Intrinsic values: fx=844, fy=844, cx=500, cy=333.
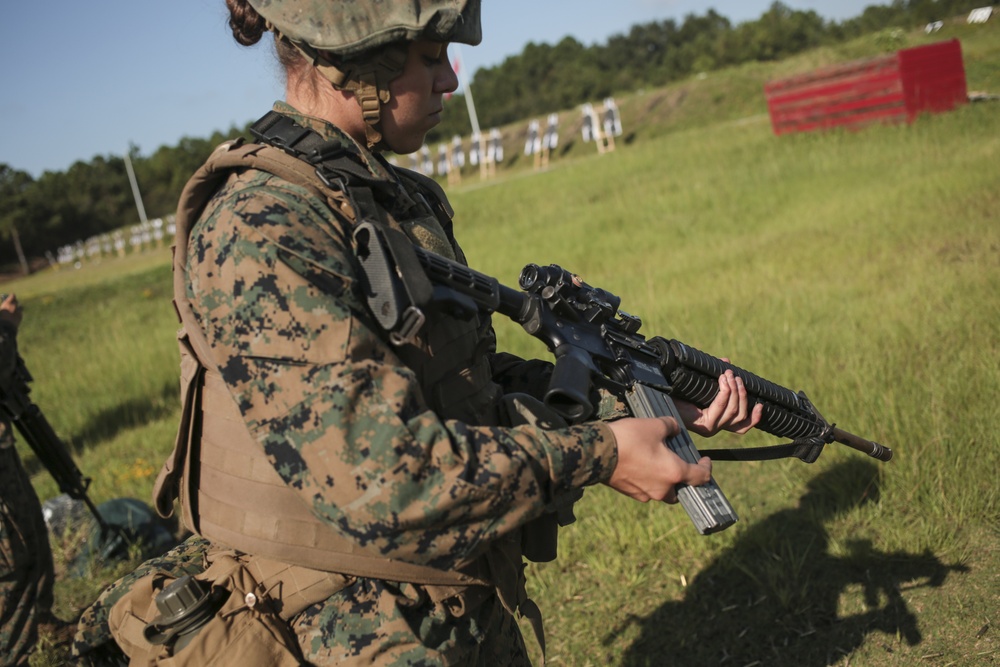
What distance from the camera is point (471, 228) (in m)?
15.2

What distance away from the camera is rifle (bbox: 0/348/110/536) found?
4.33 metres

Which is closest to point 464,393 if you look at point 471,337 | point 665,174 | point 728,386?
point 471,337

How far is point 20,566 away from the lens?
3.85 metres

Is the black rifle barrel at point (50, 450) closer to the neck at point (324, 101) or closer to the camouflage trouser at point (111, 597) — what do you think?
the camouflage trouser at point (111, 597)

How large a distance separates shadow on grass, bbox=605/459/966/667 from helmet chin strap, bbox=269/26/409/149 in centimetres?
248

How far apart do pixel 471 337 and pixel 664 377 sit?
0.68 meters

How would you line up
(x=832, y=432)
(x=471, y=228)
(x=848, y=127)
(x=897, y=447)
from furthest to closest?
(x=471, y=228)
(x=848, y=127)
(x=897, y=447)
(x=832, y=432)

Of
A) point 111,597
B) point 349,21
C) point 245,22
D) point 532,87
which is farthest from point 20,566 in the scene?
point 532,87

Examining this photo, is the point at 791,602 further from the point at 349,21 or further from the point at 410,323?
the point at 349,21

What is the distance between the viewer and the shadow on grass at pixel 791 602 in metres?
3.15

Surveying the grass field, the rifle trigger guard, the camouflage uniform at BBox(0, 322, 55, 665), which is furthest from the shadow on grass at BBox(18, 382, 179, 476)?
the rifle trigger guard

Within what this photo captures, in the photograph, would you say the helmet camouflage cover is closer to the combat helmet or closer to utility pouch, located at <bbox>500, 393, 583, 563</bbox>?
the combat helmet

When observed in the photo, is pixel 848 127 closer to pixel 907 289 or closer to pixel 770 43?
pixel 907 289

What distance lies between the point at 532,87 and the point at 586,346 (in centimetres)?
5166
